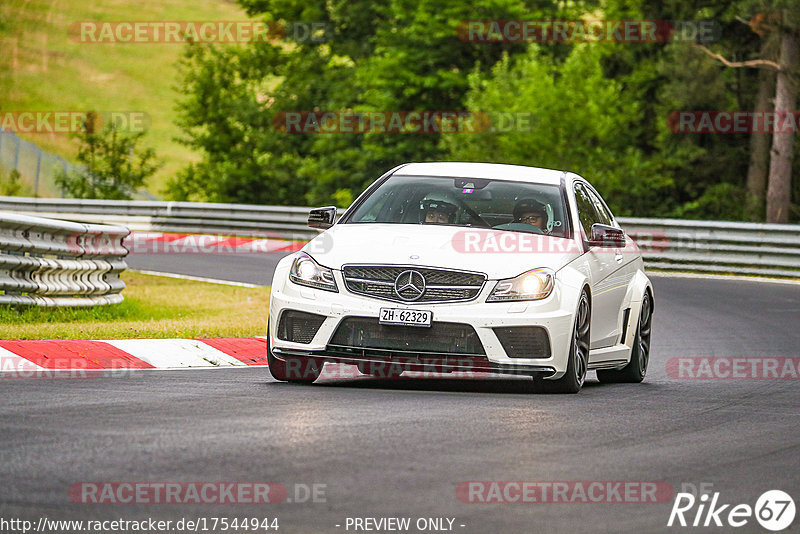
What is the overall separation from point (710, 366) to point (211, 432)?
692 centimetres

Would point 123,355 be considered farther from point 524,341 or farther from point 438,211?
point 524,341

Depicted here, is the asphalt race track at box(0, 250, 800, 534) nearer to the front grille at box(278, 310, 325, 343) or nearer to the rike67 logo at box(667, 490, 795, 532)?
the rike67 logo at box(667, 490, 795, 532)

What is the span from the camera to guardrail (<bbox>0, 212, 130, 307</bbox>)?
527 inches

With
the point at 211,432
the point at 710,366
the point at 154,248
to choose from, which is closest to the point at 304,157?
the point at 154,248

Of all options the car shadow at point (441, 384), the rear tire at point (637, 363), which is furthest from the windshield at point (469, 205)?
the rear tire at point (637, 363)

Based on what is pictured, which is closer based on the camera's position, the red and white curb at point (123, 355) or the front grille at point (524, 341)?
the front grille at point (524, 341)

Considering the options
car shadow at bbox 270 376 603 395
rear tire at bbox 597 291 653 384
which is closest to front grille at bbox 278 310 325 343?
car shadow at bbox 270 376 603 395

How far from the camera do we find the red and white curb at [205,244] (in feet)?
96.0

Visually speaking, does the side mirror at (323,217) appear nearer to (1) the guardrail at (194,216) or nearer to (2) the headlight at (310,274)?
(2) the headlight at (310,274)

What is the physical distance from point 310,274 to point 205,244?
21.6 metres

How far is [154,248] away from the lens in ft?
95.2

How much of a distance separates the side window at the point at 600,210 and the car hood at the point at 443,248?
1685 millimetres

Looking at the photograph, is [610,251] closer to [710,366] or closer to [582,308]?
[582,308]

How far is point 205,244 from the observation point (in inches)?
1222
